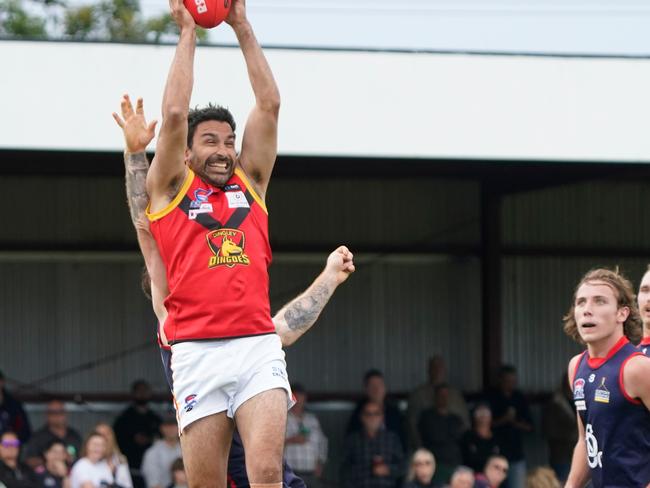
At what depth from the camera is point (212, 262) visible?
6.02m

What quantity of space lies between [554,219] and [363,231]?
2.72 m

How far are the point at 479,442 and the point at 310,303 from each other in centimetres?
878

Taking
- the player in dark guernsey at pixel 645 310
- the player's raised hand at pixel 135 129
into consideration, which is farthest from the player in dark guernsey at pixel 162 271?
the player in dark guernsey at pixel 645 310

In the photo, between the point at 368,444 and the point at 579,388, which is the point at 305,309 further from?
the point at 368,444

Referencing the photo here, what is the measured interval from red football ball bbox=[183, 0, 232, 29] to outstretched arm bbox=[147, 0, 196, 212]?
0.35ft

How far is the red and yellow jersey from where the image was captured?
237 inches

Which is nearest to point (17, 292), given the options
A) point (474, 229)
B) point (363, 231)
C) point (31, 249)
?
point (31, 249)

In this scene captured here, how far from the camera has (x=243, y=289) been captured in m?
6.04

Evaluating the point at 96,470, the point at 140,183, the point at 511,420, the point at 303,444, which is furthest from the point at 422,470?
the point at 140,183

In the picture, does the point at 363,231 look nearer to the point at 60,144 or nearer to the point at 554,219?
the point at 554,219

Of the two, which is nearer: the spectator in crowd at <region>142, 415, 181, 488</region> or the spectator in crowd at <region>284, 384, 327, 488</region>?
the spectator in crowd at <region>142, 415, 181, 488</region>

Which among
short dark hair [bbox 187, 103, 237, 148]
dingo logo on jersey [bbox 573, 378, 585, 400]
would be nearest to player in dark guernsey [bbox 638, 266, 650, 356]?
dingo logo on jersey [bbox 573, 378, 585, 400]

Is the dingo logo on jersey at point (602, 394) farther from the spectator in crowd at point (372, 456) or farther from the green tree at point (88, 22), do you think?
the green tree at point (88, 22)

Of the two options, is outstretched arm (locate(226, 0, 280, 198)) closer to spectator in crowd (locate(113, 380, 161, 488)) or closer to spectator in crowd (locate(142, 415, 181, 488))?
spectator in crowd (locate(142, 415, 181, 488))
